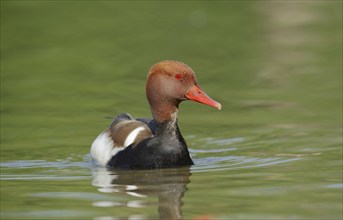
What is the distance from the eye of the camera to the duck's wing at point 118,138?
1072cm

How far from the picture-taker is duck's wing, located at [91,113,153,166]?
10719mm

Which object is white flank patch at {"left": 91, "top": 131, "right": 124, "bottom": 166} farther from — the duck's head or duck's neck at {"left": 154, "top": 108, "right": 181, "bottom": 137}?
the duck's head

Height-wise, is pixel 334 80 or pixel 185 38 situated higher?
pixel 185 38

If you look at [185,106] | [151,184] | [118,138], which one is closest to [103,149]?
[118,138]

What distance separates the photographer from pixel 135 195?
883cm

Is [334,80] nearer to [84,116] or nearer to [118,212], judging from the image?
[84,116]

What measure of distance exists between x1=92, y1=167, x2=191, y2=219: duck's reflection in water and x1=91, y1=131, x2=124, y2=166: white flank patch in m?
0.22

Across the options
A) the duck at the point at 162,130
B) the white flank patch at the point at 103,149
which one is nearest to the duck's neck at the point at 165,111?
the duck at the point at 162,130

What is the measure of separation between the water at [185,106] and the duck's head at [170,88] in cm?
65

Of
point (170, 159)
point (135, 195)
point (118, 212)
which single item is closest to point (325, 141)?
point (170, 159)

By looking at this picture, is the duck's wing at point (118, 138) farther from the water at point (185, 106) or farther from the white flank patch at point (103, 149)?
the water at point (185, 106)

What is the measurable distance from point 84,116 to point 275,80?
344cm

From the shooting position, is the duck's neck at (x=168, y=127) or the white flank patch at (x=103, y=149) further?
the white flank patch at (x=103, y=149)

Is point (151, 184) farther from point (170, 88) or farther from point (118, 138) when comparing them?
point (118, 138)
